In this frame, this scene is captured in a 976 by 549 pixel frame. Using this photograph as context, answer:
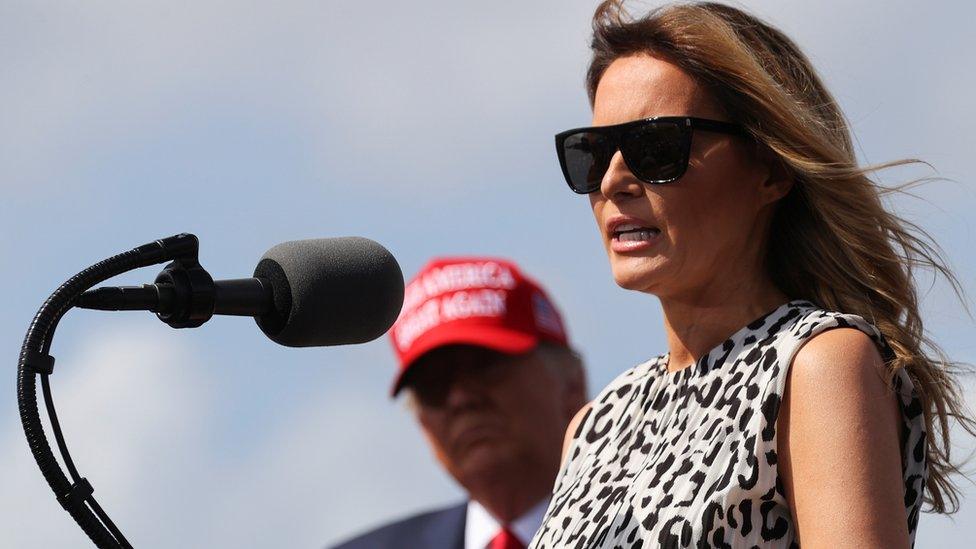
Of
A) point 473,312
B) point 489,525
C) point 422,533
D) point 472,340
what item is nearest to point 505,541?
point 489,525

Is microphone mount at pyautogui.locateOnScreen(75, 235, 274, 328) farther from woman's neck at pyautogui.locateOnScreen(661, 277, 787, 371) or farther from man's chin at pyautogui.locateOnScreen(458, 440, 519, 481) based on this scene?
man's chin at pyautogui.locateOnScreen(458, 440, 519, 481)

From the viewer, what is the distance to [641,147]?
3762 millimetres

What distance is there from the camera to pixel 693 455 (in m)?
3.59

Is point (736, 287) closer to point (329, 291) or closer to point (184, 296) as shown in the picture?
point (329, 291)

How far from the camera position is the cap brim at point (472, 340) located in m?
7.22

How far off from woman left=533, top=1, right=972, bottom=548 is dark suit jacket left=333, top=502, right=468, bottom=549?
326cm

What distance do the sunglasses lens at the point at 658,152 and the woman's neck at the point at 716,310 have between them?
0.31m

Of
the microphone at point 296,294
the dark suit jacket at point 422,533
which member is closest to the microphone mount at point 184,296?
the microphone at point 296,294

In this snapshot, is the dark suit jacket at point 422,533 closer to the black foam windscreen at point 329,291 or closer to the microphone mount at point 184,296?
the black foam windscreen at point 329,291

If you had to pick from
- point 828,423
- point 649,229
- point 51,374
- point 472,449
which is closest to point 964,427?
point 828,423

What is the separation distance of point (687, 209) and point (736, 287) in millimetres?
245

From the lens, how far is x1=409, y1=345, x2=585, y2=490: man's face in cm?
717

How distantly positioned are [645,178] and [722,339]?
0.43 meters

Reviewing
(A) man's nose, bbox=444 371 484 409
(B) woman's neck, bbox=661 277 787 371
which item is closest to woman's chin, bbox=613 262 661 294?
(B) woman's neck, bbox=661 277 787 371
